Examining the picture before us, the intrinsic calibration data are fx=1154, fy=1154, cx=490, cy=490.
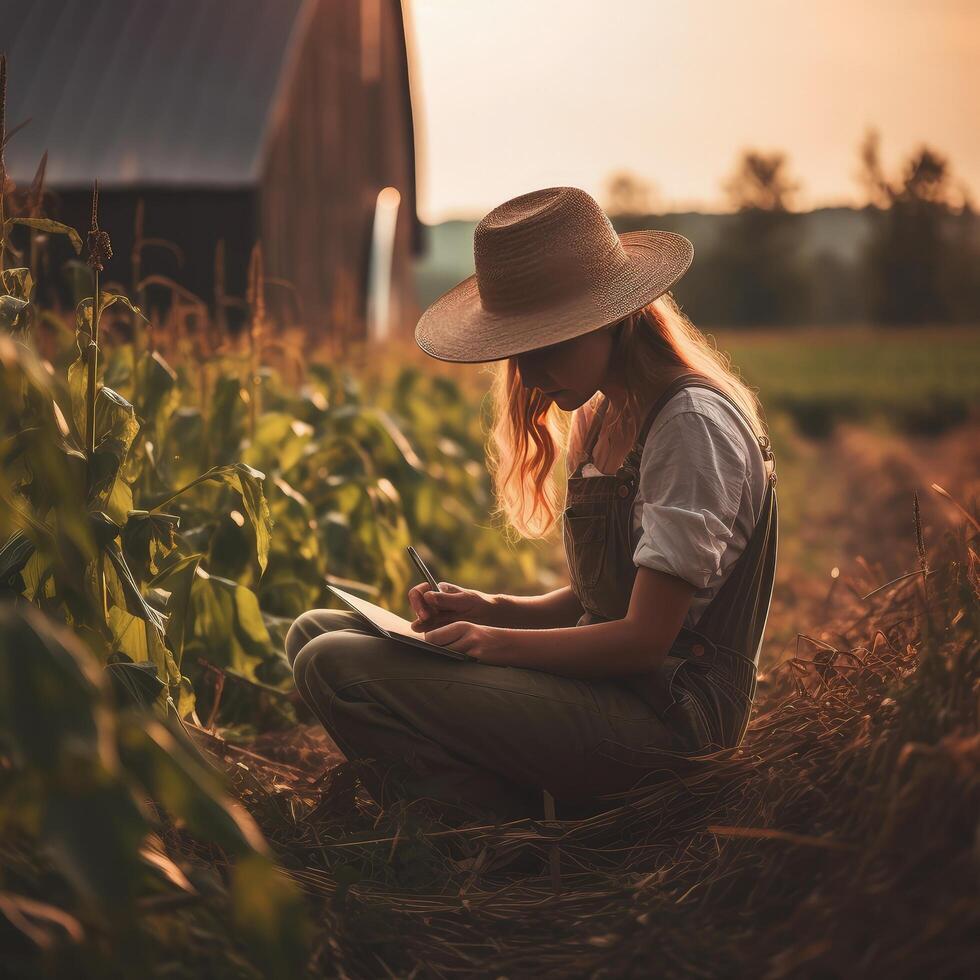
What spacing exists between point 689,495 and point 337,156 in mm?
11525

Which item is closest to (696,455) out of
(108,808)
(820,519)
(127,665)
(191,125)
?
(127,665)

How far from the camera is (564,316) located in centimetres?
238

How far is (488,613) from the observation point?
2750 millimetres

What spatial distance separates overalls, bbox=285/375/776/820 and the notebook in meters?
0.03

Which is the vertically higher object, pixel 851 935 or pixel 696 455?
pixel 696 455

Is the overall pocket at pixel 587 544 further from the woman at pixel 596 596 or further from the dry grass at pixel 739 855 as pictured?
the dry grass at pixel 739 855

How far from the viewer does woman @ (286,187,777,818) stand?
2291 mm

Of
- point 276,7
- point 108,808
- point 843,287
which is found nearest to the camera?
point 108,808

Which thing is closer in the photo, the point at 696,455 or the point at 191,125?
the point at 696,455

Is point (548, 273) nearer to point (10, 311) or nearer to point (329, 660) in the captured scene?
point (329, 660)

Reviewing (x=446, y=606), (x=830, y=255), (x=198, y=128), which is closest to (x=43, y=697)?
(x=446, y=606)

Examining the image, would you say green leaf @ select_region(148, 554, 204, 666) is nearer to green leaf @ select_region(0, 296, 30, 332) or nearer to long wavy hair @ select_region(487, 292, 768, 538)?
green leaf @ select_region(0, 296, 30, 332)

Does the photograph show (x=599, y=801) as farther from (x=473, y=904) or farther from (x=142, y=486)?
(x=142, y=486)

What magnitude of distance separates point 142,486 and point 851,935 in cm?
223
